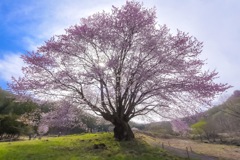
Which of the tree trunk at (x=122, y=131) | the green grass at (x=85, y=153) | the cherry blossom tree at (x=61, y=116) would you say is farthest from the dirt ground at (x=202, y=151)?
the cherry blossom tree at (x=61, y=116)

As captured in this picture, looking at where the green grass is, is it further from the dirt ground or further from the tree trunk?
the dirt ground

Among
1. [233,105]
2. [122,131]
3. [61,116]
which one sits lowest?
[122,131]

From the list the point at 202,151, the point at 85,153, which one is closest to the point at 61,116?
the point at 85,153

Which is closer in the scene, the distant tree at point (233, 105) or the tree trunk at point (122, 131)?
the tree trunk at point (122, 131)

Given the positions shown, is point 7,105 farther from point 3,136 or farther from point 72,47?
point 72,47

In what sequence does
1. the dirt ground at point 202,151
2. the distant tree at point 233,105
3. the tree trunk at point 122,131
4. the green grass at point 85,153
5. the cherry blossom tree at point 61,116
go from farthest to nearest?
the distant tree at point 233,105, the tree trunk at point 122,131, the dirt ground at point 202,151, the cherry blossom tree at point 61,116, the green grass at point 85,153

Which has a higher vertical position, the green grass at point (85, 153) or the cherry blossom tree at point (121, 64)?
the cherry blossom tree at point (121, 64)

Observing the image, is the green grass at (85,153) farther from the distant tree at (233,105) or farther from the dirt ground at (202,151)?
the distant tree at (233,105)

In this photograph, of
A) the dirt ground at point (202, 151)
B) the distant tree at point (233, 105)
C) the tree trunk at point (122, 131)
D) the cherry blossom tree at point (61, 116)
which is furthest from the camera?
the distant tree at point (233, 105)

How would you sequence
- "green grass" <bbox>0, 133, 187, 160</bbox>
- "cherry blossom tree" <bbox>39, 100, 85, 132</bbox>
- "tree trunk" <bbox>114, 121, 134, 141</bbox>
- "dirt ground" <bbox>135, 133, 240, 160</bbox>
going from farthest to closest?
1. "tree trunk" <bbox>114, 121, 134, 141</bbox>
2. "dirt ground" <bbox>135, 133, 240, 160</bbox>
3. "cherry blossom tree" <bbox>39, 100, 85, 132</bbox>
4. "green grass" <bbox>0, 133, 187, 160</bbox>

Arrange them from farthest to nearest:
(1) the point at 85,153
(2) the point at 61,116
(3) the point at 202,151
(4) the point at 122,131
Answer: (3) the point at 202,151 → (4) the point at 122,131 → (2) the point at 61,116 → (1) the point at 85,153

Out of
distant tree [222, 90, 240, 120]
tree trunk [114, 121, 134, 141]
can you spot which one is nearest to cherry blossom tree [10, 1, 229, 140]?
tree trunk [114, 121, 134, 141]

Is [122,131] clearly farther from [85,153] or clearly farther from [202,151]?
[202,151]

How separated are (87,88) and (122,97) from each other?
2843 millimetres
